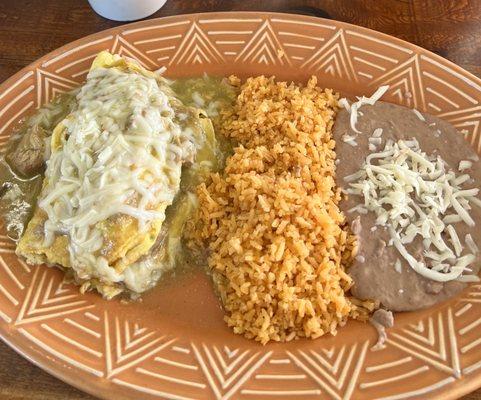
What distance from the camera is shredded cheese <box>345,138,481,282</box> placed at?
71.4 inches

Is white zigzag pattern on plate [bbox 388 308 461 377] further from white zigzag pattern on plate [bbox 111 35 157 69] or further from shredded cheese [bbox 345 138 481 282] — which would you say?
white zigzag pattern on plate [bbox 111 35 157 69]

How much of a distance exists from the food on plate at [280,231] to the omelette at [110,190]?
19 cm

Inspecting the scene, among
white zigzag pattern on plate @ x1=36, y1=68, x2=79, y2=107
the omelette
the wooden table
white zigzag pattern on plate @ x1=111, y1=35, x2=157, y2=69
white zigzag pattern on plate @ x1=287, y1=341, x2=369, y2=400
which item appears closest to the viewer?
white zigzag pattern on plate @ x1=287, y1=341, x2=369, y2=400

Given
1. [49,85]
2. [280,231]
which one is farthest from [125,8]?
[280,231]

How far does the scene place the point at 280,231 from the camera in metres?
1.78

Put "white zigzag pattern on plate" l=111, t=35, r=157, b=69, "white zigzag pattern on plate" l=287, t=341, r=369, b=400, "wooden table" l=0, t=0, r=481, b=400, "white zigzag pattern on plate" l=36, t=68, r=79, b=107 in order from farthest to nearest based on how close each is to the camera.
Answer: "wooden table" l=0, t=0, r=481, b=400 < "white zigzag pattern on plate" l=111, t=35, r=157, b=69 < "white zigzag pattern on plate" l=36, t=68, r=79, b=107 < "white zigzag pattern on plate" l=287, t=341, r=369, b=400

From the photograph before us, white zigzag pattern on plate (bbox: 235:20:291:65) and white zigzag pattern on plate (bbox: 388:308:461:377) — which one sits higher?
white zigzag pattern on plate (bbox: 235:20:291:65)

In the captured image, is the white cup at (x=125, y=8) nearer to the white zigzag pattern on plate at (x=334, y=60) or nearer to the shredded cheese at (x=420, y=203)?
the white zigzag pattern on plate at (x=334, y=60)

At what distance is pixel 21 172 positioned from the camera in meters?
2.04

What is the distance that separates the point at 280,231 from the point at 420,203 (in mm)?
544

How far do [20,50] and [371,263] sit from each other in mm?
1907

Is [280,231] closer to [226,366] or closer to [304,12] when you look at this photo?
[226,366]

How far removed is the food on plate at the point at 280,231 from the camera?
5.70 ft

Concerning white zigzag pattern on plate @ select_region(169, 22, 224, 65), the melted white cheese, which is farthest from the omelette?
white zigzag pattern on plate @ select_region(169, 22, 224, 65)
